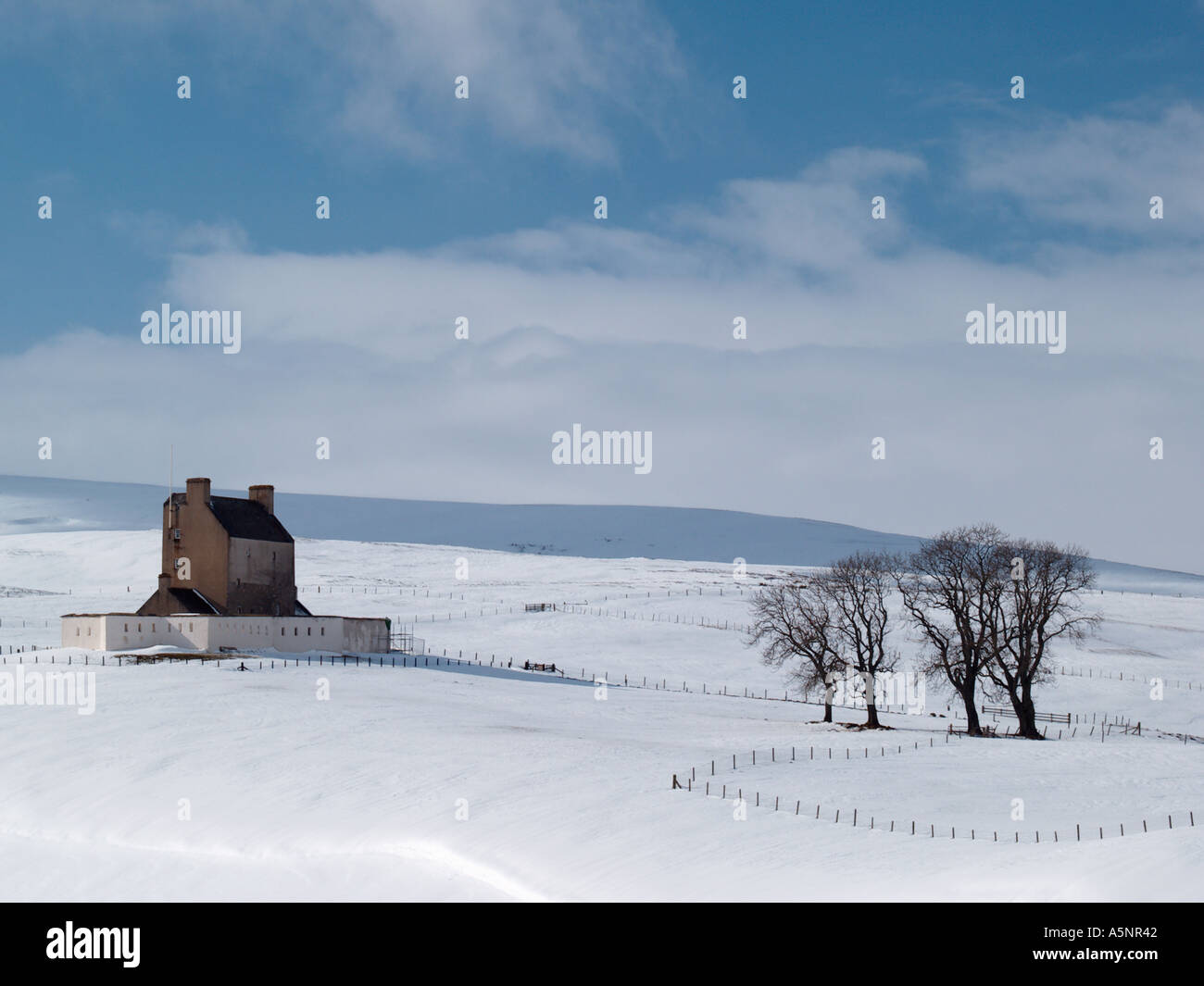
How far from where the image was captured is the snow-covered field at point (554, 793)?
1255 inches

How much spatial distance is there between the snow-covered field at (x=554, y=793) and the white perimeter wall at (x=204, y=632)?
307cm

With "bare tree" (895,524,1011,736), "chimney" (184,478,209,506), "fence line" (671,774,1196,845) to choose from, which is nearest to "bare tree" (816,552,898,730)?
"bare tree" (895,524,1011,736)

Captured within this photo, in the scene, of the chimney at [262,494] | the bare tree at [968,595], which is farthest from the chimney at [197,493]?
the bare tree at [968,595]

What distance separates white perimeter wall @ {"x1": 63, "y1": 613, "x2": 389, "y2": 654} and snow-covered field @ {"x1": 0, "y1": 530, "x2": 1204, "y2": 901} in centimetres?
307

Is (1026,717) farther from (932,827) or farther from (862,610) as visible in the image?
(932,827)

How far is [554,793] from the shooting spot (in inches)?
1549

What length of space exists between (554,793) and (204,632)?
3742 centimetres

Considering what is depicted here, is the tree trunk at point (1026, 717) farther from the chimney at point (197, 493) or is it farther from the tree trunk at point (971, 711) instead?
the chimney at point (197, 493)

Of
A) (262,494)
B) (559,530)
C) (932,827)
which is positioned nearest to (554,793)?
(932,827)

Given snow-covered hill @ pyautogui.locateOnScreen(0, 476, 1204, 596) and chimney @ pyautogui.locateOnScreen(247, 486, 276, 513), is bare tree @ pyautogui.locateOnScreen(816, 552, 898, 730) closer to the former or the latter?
chimney @ pyautogui.locateOnScreen(247, 486, 276, 513)

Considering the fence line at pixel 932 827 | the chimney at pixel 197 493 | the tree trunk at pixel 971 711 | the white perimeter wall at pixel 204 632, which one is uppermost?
the chimney at pixel 197 493

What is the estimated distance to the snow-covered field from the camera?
31.9 meters
